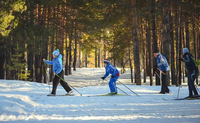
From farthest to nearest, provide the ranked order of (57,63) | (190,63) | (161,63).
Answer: (161,63)
(57,63)
(190,63)

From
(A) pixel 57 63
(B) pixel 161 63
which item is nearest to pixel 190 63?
(B) pixel 161 63

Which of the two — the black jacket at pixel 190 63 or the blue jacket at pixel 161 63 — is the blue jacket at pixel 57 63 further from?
the black jacket at pixel 190 63

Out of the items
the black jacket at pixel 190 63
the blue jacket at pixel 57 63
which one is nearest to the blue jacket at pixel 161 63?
the black jacket at pixel 190 63

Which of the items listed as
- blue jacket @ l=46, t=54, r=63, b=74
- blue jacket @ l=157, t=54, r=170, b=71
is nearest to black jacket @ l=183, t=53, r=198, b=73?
blue jacket @ l=157, t=54, r=170, b=71

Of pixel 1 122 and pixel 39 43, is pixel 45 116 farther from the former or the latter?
pixel 39 43

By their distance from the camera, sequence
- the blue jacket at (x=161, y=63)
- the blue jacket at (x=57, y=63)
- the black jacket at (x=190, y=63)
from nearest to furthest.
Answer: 1. the black jacket at (x=190, y=63)
2. the blue jacket at (x=57, y=63)
3. the blue jacket at (x=161, y=63)

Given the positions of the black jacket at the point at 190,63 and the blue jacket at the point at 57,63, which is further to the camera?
the blue jacket at the point at 57,63

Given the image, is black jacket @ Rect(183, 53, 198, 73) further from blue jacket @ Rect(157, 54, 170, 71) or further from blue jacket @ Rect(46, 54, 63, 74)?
blue jacket @ Rect(46, 54, 63, 74)

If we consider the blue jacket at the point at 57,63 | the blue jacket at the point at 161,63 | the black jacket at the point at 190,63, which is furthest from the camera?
the blue jacket at the point at 161,63

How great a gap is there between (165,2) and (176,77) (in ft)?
26.5

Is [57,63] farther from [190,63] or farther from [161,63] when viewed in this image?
[190,63]

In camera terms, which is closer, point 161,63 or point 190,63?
point 190,63

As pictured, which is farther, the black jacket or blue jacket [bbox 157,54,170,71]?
blue jacket [bbox 157,54,170,71]

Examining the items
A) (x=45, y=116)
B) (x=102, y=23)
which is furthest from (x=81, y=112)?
(x=102, y=23)
